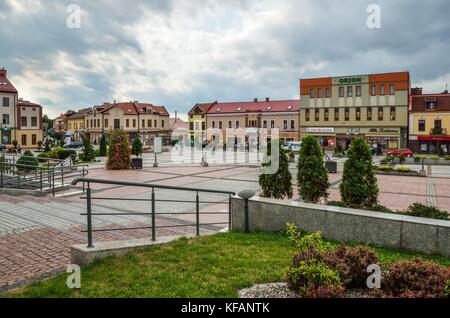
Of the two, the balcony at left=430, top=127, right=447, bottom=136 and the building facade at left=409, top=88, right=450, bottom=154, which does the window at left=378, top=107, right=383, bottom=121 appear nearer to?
the building facade at left=409, top=88, right=450, bottom=154

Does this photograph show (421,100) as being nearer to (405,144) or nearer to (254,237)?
(405,144)

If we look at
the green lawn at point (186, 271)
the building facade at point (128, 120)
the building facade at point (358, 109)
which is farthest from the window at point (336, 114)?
the green lawn at point (186, 271)

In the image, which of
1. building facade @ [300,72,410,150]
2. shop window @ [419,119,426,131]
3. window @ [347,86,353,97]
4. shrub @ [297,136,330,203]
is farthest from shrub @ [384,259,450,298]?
window @ [347,86,353,97]

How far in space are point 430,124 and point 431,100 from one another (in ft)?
11.6

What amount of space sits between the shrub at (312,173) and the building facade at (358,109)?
45.5m

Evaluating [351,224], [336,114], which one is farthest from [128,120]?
[351,224]

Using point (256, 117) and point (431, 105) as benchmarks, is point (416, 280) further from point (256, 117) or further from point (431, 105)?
point (256, 117)

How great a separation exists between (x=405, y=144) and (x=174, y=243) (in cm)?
5326

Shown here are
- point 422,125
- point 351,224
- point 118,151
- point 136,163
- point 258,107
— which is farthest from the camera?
point 258,107

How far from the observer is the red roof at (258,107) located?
65.9 meters

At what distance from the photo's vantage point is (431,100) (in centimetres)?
5169

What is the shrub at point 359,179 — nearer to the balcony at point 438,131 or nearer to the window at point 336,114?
the balcony at point 438,131
